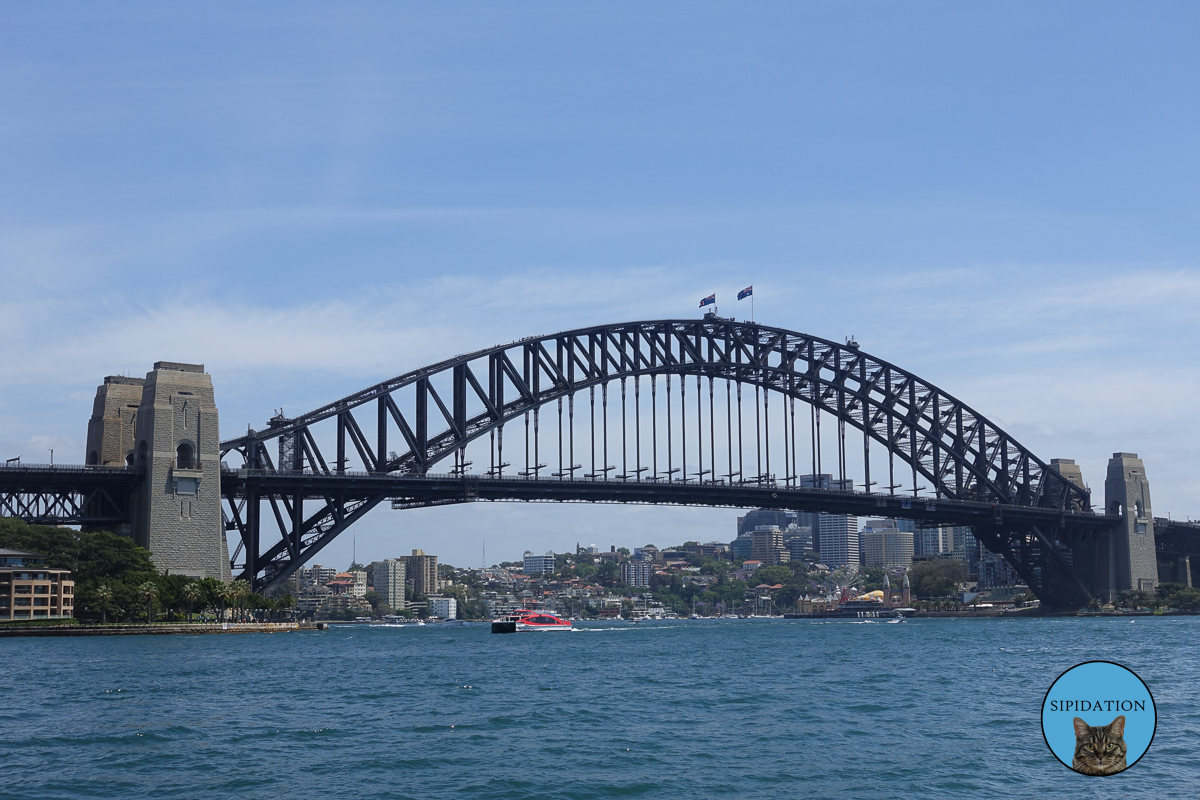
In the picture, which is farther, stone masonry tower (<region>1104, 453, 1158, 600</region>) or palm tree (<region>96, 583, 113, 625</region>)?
stone masonry tower (<region>1104, 453, 1158, 600</region>)

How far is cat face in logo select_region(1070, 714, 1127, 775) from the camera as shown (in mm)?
10702

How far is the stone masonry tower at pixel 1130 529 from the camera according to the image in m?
135

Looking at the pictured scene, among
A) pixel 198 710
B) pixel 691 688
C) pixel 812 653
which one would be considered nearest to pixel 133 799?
pixel 198 710

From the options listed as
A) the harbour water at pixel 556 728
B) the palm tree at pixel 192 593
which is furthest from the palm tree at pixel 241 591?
the harbour water at pixel 556 728

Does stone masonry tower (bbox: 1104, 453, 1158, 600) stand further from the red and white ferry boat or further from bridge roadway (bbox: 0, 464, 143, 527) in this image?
bridge roadway (bbox: 0, 464, 143, 527)

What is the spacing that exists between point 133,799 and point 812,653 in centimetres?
4805

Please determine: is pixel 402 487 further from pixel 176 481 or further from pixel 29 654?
pixel 29 654

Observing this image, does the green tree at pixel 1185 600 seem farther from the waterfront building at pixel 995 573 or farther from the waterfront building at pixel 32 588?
the waterfront building at pixel 32 588

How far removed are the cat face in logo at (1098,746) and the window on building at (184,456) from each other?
81.1 meters

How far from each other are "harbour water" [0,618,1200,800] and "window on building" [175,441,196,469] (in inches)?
1028

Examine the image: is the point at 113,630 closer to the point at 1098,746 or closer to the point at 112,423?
the point at 112,423

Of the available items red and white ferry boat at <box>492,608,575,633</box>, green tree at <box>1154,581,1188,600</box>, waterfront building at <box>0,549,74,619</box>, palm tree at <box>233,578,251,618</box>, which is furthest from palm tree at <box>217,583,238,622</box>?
green tree at <box>1154,581,1188,600</box>

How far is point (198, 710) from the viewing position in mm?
36312

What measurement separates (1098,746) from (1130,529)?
450ft
